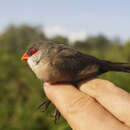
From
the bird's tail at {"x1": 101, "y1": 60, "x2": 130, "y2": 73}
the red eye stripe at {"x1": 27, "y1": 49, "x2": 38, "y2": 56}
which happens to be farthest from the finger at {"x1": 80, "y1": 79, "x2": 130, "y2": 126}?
the red eye stripe at {"x1": 27, "y1": 49, "x2": 38, "y2": 56}

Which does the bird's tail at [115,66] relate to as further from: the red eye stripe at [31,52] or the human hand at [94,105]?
the red eye stripe at [31,52]

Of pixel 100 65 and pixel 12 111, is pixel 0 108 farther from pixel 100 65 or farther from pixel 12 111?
pixel 100 65

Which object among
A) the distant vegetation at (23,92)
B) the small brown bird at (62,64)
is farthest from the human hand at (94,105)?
the distant vegetation at (23,92)

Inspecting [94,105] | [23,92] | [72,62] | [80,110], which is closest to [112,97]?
[94,105]

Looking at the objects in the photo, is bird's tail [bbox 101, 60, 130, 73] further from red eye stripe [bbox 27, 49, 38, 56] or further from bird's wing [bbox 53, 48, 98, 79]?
red eye stripe [bbox 27, 49, 38, 56]

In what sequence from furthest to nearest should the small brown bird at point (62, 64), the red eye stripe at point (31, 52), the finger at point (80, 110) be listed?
the red eye stripe at point (31, 52), the small brown bird at point (62, 64), the finger at point (80, 110)

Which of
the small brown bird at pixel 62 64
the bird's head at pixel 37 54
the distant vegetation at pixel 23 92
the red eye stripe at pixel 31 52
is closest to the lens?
the small brown bird at pixel 62 64
